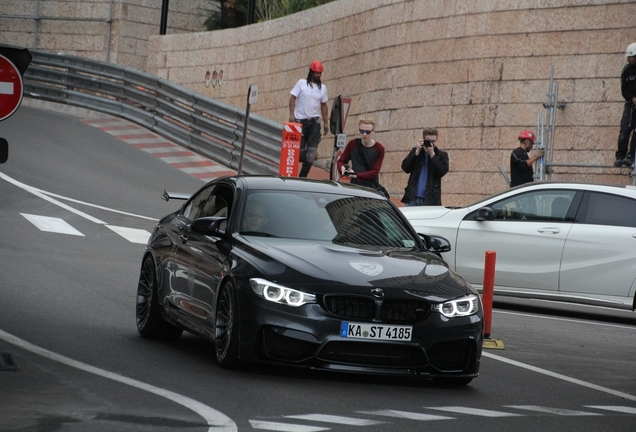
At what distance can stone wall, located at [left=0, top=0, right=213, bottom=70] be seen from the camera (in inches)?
1654

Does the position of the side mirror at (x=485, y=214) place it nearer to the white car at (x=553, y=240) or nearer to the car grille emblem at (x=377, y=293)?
the white car at (x=553, y=240)

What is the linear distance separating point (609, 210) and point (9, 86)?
20.9 ft

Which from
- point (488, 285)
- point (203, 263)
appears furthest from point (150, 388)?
point (488, 285)

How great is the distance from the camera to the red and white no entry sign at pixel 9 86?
10773 millimetres

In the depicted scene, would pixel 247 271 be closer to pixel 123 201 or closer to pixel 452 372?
pixel 452 372

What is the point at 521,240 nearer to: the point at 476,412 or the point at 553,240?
the point at 553,240

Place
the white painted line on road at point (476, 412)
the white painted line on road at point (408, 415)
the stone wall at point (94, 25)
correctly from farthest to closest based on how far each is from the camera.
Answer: the stone wall at point (94, 25) < the white painted line on road at point (476, 412) < the white painted line on road at point (408, 415)

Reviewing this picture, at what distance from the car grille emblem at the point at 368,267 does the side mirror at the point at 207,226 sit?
1.08 meters

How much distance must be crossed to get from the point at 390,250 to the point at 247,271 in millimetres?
1286

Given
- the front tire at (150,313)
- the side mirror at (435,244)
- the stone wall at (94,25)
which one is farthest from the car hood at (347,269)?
the stone wall at (94,25)

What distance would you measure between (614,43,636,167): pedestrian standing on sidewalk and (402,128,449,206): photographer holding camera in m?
3.61

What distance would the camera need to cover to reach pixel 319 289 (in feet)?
27.0

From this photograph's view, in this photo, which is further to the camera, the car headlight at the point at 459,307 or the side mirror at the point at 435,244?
the side mirror at the point at 435,244

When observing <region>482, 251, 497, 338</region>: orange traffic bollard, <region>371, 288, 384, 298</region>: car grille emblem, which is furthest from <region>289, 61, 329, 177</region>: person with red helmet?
<region>371, 288, 384, 298</region>: car grille emblem
